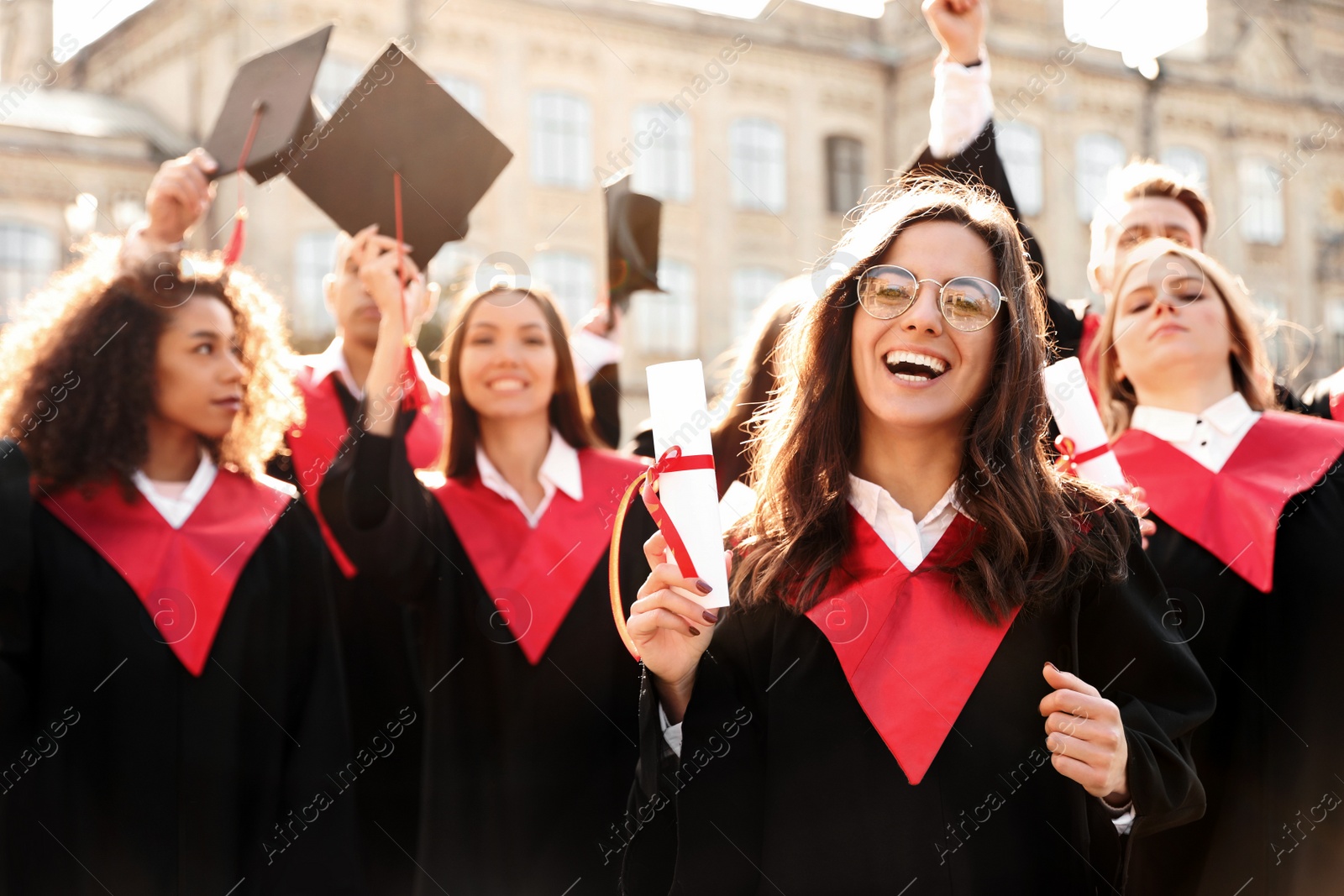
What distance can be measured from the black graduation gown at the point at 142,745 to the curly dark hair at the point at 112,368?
158 mm

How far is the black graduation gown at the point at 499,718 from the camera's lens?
3379mm

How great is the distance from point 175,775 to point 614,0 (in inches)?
875

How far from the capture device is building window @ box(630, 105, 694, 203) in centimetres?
2327

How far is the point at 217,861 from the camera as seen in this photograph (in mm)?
3123

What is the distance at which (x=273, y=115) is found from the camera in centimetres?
412

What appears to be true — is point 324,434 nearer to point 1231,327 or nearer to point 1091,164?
point 1231,327

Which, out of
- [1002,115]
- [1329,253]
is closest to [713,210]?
[1002,115]

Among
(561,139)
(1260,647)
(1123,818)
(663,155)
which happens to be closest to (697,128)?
(663,155)

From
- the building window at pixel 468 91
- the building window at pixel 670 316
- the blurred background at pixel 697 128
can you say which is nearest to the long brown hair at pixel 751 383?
the blurred background at pixel 697 128

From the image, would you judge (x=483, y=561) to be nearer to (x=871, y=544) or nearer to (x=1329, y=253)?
(x=871, y=544)

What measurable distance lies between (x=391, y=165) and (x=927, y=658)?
8.04 ft

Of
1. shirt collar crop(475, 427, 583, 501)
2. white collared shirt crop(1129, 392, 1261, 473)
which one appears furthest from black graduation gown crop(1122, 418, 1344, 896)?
shirt collar crop(475, 427, 583, 501)

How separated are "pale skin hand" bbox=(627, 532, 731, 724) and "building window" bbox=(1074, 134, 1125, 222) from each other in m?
25.2

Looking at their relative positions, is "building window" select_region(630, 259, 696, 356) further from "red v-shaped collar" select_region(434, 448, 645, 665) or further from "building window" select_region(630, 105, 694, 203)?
"red v-shaped collar" select_region(434, 448, 645, 665)
